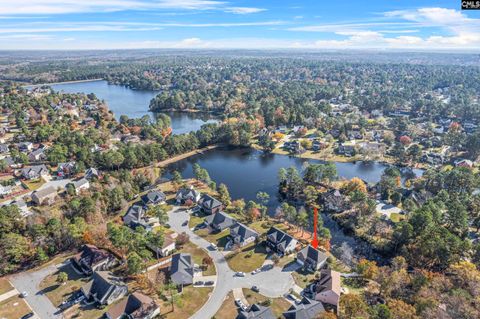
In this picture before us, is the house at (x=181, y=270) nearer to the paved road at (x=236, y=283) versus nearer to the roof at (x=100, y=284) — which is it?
the paved road at (x=236, y=283)

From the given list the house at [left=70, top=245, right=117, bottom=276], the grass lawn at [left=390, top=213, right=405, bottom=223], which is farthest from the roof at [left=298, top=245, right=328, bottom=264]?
the house at [left=70, top=245, right=117, bottom=276]

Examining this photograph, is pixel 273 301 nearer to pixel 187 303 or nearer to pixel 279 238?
pixel 187 303

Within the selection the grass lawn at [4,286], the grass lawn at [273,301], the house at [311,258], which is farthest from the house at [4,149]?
the house at [311,258]

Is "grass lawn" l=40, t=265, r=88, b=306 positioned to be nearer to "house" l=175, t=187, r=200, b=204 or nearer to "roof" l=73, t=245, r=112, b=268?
"roof" l=73, t=245, r=112, b=268

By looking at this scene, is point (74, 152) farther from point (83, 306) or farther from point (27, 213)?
point (83, 306)

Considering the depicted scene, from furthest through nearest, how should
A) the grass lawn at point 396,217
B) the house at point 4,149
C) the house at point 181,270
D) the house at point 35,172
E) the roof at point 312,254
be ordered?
the house at point 4,149, the house at point 35,172, the grass lawn at point 396,217, the roof at point 312,254, the house at point 181,270

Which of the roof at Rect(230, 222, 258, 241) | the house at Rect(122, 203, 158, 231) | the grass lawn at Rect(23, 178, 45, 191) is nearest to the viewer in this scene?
the roof at Rect(230, 222, 258, 241)

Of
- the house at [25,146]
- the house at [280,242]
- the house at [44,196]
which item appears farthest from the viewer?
the house at [25,146]
